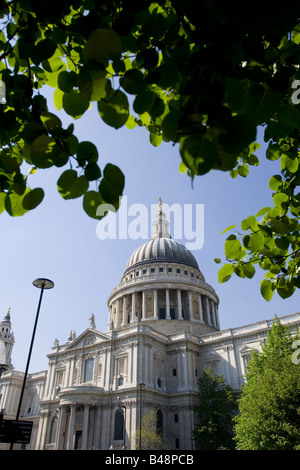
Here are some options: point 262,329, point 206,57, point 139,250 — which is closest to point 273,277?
point 206,57

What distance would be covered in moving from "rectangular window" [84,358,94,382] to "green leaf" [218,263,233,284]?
47.0 meters

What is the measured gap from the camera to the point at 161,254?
69.0 meters

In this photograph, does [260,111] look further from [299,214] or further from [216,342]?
[216,342]

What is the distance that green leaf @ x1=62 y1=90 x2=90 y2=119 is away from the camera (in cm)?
252

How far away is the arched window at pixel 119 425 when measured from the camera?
3956 centimetres

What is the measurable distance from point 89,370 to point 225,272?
157 ft

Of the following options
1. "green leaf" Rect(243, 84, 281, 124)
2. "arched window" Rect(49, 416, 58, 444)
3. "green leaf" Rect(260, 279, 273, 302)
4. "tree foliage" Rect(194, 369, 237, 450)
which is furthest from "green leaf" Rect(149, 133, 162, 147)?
"arched window" Rect(49, 416, 58, 444)

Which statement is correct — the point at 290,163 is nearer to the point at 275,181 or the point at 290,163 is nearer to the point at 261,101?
the point at 275,181

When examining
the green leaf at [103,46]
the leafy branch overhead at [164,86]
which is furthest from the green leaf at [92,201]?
the green leaf at [103,46]

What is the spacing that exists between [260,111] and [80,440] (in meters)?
46.7

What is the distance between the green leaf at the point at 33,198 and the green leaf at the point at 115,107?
0.79m

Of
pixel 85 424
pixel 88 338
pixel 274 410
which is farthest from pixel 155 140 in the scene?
pixel 88 338

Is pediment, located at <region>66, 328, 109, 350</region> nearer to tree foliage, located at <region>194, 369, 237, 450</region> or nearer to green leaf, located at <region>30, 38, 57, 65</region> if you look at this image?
tree foliage, located at <region>194, 369, 237, 450</region>

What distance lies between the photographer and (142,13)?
2.89 metres
